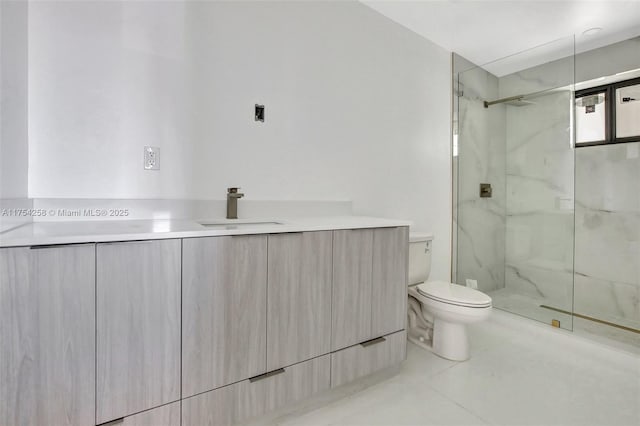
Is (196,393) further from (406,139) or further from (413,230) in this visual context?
(406,139)

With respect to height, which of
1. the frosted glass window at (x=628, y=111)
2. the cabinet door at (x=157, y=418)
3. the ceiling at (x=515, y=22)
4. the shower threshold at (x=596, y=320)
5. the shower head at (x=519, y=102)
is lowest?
the shower threshold at (x=596, y=320)

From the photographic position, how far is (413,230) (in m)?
2.64

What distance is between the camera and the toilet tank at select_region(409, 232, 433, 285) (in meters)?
2.24

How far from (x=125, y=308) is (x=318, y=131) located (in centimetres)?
146

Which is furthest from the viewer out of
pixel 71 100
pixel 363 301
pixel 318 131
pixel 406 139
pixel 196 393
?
pixel 406 139

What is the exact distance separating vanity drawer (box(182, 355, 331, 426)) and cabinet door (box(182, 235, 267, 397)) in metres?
0.04

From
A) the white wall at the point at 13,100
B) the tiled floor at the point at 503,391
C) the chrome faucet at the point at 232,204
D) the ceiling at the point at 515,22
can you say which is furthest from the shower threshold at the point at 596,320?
the white wall at the point at 13,100

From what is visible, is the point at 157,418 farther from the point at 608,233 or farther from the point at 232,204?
the point at 608,233

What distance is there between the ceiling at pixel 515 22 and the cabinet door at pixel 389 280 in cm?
169

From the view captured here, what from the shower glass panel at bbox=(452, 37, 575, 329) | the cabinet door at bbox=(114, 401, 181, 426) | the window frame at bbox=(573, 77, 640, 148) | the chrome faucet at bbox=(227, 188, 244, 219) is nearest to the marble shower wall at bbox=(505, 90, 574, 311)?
the shower glass panel at bbox=(452, 37, 575, 329)

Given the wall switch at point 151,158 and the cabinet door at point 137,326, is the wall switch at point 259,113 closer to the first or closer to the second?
the wall switch at point 151,158

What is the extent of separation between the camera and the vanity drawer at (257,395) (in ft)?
3.89

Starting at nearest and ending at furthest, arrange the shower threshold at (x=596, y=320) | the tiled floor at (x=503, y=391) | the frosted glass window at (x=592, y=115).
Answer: the tiled floor at (x=503, y=391), the shower threshold at (x=596, y=320), the frosted glass window at (x=592, y=115)

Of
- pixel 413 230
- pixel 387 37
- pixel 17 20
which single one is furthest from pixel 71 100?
pixel 413 230
